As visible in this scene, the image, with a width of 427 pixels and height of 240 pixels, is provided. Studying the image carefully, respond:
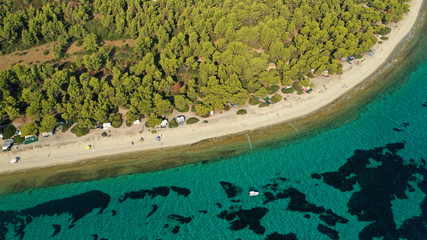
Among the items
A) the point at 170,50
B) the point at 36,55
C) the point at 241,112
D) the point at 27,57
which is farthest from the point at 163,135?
the point at 27,57

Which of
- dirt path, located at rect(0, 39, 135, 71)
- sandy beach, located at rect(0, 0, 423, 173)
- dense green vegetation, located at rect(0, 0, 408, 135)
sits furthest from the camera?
dirt path, located at rect(0, 39, 135, 71)

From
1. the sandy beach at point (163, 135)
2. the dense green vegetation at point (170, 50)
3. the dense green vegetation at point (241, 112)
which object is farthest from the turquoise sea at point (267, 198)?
the dense green vegetation at point (170, 50)

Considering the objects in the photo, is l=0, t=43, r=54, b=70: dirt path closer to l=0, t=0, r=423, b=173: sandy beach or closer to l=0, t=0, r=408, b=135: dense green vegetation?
l=0, t=0, r=408, b=135: dense green vegetation

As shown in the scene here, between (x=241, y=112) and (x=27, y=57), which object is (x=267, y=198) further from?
(x=27, y=57)

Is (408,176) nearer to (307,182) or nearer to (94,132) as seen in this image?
(307,182)

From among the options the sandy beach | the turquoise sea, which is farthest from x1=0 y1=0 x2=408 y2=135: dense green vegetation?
the turquoise sea

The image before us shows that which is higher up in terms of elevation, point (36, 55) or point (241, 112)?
point (36, 55)
